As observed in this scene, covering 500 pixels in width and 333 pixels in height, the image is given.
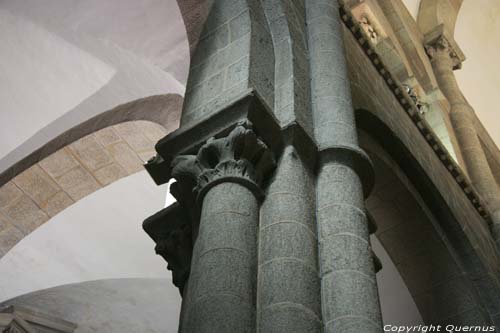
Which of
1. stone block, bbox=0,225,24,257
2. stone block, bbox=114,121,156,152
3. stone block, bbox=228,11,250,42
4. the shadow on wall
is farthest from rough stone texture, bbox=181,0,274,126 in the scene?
the shadow on wall

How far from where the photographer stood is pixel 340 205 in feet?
10.5

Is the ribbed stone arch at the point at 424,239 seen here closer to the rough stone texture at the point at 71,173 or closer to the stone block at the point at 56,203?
the rough stone texture at the point at 71,173

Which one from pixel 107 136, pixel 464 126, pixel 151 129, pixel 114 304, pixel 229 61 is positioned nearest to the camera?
pixel 229 61

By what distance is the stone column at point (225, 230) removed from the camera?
2.56 metres

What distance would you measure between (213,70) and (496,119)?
33.4 feet

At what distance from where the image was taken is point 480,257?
579 cm

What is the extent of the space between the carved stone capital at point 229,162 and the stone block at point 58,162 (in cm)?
334

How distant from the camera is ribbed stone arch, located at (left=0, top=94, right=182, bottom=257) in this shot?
19.8 feet

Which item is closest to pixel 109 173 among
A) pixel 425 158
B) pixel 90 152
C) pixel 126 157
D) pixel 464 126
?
pixel 126 157

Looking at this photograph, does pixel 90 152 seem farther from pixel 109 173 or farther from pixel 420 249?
pixel 420 249

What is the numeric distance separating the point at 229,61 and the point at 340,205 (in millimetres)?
1149

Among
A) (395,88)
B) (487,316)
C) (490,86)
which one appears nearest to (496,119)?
(490,86)

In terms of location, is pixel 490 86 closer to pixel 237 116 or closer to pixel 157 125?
pixel 157 125

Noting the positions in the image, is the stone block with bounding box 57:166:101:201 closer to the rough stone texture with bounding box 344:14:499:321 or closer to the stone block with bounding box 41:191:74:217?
the stone block with bounding box 41:191:74:217
